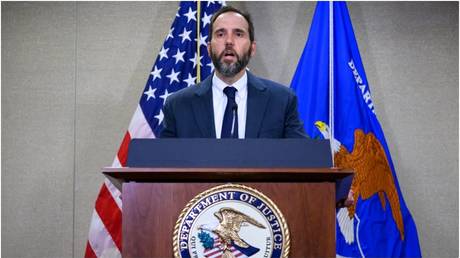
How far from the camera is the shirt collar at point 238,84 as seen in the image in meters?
2.25

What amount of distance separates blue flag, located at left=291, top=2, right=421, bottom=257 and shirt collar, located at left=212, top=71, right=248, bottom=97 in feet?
3.75

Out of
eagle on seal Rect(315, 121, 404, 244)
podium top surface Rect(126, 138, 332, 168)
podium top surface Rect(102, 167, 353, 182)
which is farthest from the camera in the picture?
eagle on seal Rect(315, 121, 404, 244)

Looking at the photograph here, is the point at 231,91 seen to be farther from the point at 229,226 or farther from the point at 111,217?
the point at 111,217

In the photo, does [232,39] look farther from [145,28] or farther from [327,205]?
[145,28]

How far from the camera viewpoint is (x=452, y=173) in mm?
3912

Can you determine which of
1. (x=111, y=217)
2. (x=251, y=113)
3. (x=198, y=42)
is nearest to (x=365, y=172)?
(x=198, y=42)

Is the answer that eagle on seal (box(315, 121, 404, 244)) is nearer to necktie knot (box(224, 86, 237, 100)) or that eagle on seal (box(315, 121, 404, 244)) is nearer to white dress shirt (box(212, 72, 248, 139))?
white dress shirt (box(212, 72, 248, 139))

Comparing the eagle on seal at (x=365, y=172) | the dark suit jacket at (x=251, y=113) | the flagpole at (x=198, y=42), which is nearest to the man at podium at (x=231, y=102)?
the dark suit jacket at (x=251, y=113)

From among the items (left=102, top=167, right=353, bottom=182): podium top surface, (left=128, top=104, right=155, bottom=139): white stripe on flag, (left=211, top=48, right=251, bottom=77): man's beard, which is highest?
(left=128, top=104, right=155, bottom=139): white stripe on flag

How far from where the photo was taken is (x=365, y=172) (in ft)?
10.9

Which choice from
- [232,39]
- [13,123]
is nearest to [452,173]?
[232,39]

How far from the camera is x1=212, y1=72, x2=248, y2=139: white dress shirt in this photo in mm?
2131

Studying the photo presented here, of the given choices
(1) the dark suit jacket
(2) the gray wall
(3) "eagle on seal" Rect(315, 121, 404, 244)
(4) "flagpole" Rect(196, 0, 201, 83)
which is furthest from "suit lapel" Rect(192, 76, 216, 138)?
(2) the gray wall

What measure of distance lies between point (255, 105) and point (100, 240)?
5.64 ft
